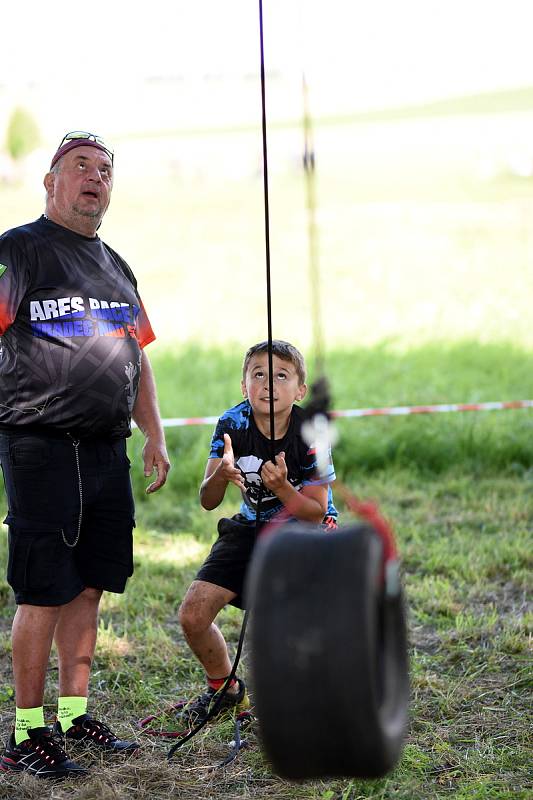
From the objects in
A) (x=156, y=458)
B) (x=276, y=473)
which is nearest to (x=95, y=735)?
(x=156, y=458)

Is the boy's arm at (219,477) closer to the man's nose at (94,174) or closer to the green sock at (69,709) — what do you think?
the green sock at (69,709)

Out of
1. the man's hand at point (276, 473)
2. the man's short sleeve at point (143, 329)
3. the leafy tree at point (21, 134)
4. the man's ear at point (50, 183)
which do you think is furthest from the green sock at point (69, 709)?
the leafy tree at point (21, 134)

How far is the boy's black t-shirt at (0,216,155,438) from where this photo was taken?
11.2 feet

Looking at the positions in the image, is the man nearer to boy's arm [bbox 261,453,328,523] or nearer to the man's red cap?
the man's red cap

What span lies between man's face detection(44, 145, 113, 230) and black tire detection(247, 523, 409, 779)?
70.2 inches

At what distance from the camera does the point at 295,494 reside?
332 cm

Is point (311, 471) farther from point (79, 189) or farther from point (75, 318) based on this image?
point (79, 189)

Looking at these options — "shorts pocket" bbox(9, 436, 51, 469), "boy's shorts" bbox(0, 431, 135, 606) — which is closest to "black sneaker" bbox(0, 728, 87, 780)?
"boy's shorts" bbox(0, 431, 135, 606)

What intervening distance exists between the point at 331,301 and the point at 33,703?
12.9 metres

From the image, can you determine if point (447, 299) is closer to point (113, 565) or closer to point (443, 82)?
point (113, 565)

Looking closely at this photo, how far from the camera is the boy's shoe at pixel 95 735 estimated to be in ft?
11.9

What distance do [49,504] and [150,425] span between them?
0.56 m

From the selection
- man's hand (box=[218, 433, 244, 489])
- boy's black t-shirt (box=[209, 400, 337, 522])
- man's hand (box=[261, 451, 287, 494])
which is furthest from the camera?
boy's black t-shirt (box=[209, 400, 337, 522])

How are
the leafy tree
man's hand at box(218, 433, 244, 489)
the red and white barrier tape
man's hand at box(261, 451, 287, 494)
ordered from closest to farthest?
man's hand at box(261, 451, 287, 494), man's hand at box(218, 433, 244, 489), the red and white barrier tape, the leafy tree
